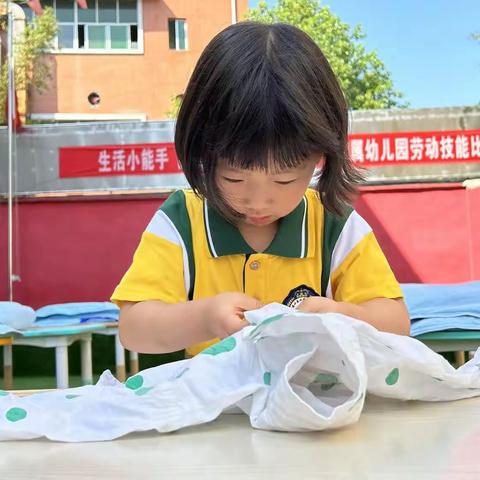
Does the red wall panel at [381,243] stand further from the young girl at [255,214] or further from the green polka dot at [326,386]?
the green polka dot at [326,386]

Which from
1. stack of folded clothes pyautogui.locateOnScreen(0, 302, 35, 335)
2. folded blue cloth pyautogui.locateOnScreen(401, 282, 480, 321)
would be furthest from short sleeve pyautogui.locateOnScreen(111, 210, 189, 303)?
stack of folded clothes pyautogui.locateOnScreen(0, 302, 35, 335)

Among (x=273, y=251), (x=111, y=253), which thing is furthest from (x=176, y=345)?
(x=111, y=253)

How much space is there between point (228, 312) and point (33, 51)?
1223 cm

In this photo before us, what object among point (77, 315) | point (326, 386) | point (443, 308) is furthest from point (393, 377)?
point (77, 315)

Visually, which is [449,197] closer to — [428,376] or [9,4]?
[9,4]

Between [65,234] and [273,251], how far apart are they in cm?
417

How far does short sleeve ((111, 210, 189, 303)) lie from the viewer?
0.86 metres

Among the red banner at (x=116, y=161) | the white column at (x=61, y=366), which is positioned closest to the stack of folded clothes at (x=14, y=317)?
the white column at (x=61, y=366)

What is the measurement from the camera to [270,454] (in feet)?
1.32

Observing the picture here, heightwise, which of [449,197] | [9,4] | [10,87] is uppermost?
[9,4]

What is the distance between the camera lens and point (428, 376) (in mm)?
559

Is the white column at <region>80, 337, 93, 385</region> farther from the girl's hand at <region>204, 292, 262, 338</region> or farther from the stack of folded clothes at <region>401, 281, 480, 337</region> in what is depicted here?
the girl's hand at <region>204, 292, 262, 338</region>

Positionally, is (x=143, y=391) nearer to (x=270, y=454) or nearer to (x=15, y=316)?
(x=270, y=454)

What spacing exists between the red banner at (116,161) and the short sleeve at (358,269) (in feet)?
13.2
